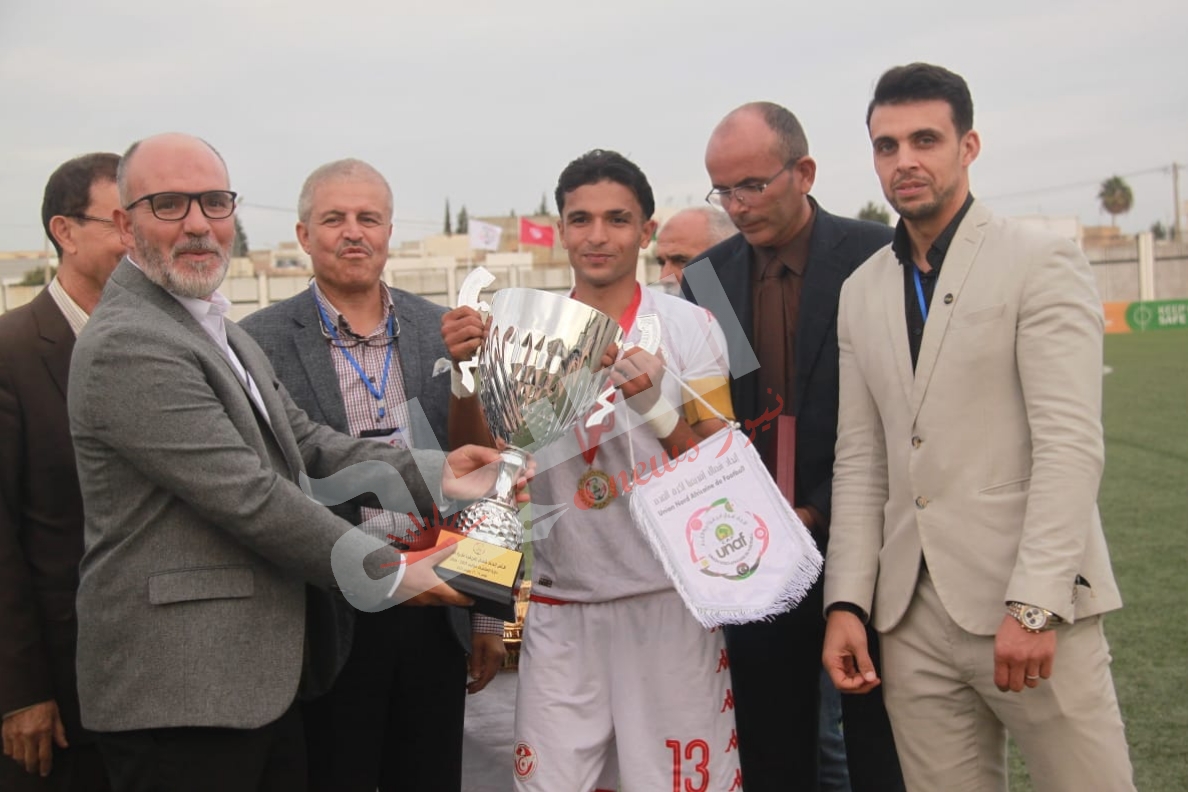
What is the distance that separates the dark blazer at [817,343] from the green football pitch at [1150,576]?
1.94 meters

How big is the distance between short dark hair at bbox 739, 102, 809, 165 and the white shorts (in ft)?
4.78

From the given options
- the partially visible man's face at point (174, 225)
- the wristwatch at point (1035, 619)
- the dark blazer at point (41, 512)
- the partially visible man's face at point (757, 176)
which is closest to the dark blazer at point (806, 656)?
the partially visible man's face at point (757, 176)

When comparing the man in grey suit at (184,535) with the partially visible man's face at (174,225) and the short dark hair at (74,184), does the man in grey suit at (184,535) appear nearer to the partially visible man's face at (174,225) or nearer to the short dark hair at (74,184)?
the partially visible man's face at (174,225)

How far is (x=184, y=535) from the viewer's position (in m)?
2.39

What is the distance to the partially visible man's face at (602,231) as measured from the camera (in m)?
2.94

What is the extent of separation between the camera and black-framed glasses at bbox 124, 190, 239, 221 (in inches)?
99.7

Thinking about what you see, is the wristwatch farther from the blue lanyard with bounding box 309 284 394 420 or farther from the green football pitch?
the green football pitch

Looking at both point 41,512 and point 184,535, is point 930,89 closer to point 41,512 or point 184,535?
point 184,535

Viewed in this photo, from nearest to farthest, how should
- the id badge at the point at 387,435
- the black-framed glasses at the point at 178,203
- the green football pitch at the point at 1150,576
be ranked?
the black-framed glasses at the point at 178,203 < the id badge at the point at 387,435 < the green football pitch at the point at 1150,576

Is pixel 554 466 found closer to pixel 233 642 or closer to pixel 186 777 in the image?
pixel 233 642

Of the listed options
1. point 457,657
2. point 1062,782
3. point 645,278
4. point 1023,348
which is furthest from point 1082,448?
point 645,278

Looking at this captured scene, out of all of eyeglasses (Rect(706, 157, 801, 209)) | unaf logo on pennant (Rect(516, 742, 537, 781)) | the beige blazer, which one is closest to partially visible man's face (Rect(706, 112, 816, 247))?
eyeglasses (Rect(706, 157, 801, 209))

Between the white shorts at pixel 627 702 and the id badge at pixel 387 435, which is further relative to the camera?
the id badge at pixel 387 435

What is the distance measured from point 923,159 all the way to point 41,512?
2.59 meters
